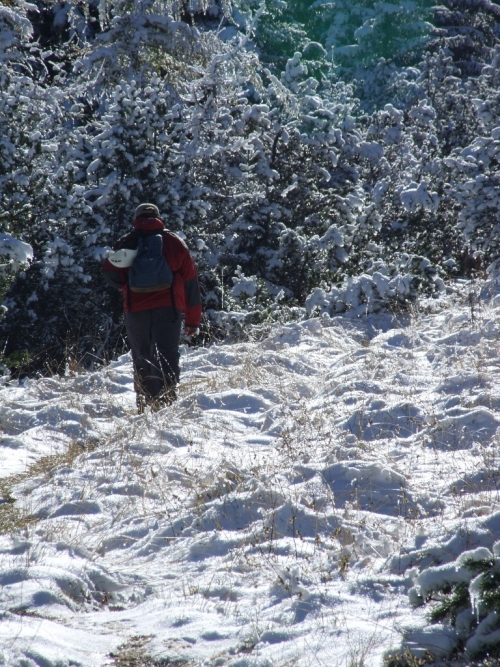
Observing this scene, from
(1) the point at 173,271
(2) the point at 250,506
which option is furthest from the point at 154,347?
(2) the point at 250,506

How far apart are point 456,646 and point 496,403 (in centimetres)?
311

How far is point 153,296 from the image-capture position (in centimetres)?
648

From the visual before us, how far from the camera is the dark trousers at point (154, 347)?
6.51 m

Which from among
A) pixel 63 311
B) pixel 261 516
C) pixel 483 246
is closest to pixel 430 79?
pixel 483 246

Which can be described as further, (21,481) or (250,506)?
(21,481)

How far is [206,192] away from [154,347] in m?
5.22

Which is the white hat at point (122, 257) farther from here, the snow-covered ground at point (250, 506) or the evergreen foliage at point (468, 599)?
the evergreen foliage at point (468, 599)

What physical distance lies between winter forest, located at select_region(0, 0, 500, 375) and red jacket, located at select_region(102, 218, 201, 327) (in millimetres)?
1343

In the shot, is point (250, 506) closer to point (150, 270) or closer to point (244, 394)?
point (244, 394)

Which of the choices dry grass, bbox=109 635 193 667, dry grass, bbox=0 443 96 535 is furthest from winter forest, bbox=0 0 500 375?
dry grass, bbox=109 635 193 667

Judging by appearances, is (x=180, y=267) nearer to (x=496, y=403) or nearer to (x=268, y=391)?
(x=268, y=391)

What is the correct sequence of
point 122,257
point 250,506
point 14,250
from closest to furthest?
1. point 250,506
2. point 122,257
3. point 14,250

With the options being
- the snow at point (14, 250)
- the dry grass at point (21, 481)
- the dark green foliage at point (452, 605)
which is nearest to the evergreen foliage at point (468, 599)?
the dark green foliage at point (452, 605)

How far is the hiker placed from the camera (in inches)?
252
